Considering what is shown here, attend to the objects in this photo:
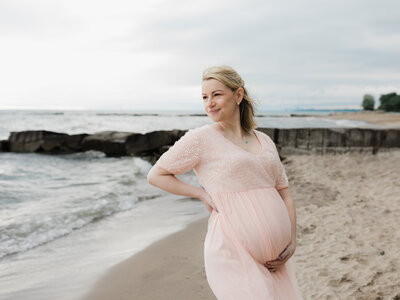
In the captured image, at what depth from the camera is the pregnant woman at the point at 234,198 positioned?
164cm

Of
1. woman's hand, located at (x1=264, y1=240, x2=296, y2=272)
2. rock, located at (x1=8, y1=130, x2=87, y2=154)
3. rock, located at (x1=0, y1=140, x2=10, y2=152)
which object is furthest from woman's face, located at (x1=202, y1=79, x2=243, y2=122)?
rock, located at (x1=0, y1=140, x2=10, y2=152)

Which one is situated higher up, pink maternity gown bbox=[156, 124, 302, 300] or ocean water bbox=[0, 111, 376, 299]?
pink maternity gown bbox=[156, 124, 302, 300]

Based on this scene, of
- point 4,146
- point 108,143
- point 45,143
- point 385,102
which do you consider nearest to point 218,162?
point 108,143

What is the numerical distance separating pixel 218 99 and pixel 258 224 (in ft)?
2.07

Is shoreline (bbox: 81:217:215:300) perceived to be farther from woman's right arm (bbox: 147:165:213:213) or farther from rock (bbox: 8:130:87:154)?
rock (bbox: 8:130:87:154)

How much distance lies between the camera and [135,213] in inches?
270

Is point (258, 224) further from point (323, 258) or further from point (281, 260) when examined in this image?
point (323, 258)

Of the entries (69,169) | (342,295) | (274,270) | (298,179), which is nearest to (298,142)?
(298,179)

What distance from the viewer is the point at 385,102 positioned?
90000mm

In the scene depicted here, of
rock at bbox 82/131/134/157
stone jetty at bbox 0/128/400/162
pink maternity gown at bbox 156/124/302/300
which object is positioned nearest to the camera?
pink maternity gown at bbox 156/124/302/300

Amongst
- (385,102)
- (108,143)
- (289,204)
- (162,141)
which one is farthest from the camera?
(385,102)

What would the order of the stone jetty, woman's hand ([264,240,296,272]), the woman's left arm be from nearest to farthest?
woman's hand ([264,240,296,272])
the woman's left arm
the stone jetty

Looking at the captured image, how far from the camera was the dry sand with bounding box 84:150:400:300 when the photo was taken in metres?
3.35

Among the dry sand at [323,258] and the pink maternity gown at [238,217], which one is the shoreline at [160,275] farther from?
the pink maternity gown at [238,217]
